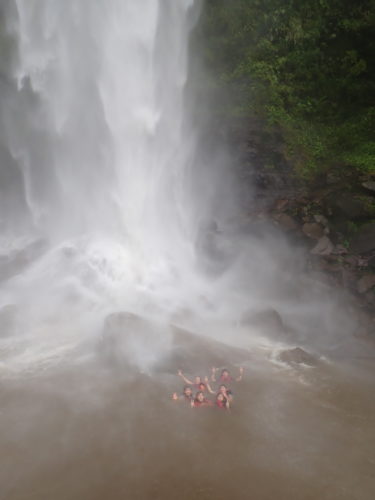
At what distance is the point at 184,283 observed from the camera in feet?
57.4

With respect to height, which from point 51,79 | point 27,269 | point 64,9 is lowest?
point 27,269

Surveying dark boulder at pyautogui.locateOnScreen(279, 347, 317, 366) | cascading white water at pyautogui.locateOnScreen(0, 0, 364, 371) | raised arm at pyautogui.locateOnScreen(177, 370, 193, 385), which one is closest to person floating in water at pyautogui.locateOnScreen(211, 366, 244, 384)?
raised arm at pyautogui.locateOnScreen(177, 370, 193, 385)

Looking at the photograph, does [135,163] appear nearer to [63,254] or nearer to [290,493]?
[63,254]

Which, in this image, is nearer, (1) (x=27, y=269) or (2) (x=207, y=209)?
(1) (x=27, y=269)

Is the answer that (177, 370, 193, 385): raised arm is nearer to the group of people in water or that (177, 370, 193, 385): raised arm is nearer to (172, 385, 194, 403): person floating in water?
the group of people in water

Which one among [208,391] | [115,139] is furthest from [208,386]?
[115,139]

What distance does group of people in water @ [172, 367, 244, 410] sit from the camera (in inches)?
364

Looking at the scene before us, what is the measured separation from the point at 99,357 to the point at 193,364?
2.71 metres

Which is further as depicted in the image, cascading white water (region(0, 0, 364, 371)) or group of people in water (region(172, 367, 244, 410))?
cascading white water (region(0, 0, 364, 371))

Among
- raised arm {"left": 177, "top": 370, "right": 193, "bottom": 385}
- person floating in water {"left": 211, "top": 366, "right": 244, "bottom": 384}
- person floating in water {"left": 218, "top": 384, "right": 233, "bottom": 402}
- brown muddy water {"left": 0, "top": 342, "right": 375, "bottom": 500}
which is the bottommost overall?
brown muddy water {"left": 0, "top": 342, "right": 375, "bottom": 500}

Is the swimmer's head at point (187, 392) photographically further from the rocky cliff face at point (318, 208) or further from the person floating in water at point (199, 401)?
the rocky cliff face at point (318, 208)

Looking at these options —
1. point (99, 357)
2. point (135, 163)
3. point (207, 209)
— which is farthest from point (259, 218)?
point (99, 357)

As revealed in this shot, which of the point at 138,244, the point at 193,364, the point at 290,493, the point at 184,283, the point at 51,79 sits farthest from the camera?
the point at 51,79

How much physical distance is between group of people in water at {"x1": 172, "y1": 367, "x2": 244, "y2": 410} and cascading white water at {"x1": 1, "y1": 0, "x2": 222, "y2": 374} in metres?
6.47
